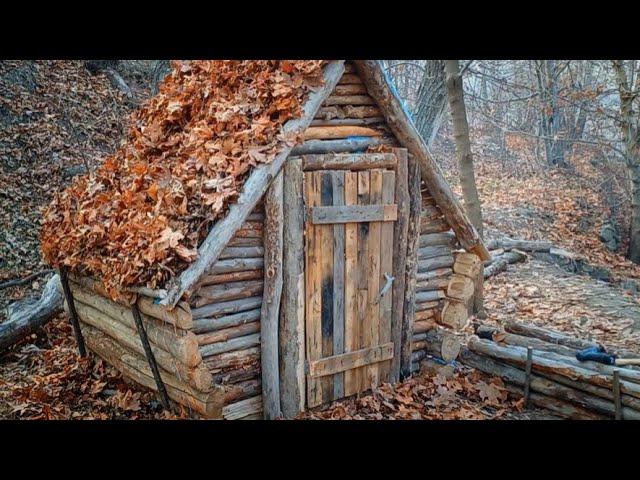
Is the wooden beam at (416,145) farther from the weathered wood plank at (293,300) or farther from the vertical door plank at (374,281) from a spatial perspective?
the weathered wood plank at (293,300)

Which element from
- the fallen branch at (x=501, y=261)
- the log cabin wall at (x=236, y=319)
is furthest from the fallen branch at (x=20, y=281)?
the fallen branch at (x=501, y=261)

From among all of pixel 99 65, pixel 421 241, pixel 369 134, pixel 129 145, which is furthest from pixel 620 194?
pixel 99 65

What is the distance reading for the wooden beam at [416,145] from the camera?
5250 mm

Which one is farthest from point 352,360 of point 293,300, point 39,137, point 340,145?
point 39,137

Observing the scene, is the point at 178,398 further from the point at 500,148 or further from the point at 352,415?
the point at 500,148

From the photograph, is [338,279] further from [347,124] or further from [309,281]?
[347,124]

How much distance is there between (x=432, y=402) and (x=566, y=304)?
378cm

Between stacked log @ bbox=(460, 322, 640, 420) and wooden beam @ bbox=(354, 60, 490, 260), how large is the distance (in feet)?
3.49

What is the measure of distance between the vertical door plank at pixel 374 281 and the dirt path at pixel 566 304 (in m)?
2.95

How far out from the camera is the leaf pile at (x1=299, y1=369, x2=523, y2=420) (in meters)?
5.39

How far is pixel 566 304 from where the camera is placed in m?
8.24

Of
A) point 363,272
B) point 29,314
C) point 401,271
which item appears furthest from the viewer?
point 29,314

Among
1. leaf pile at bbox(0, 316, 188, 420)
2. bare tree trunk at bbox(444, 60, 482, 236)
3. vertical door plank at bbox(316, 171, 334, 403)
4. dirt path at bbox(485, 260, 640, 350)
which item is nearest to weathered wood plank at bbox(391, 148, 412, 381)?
vertical door plank at bbox(316, 171, 334, 403)
